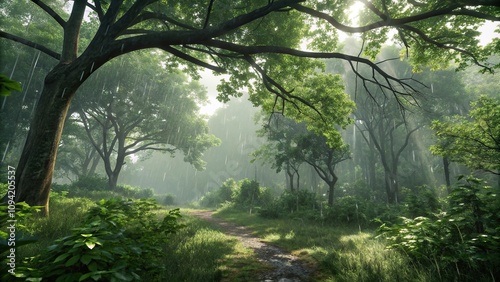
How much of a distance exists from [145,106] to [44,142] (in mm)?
18648

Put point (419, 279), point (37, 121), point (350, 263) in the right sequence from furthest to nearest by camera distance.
Answer: point (37, 121) → point (350, 263) → point (419, 279)

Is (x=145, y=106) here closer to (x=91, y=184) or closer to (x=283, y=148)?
(x=91, y=184)

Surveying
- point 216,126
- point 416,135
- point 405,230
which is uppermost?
point 216,126

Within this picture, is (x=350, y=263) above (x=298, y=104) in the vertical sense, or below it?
below

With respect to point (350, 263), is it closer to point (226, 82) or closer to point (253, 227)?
point (253, 227)

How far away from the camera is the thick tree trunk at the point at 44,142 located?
6.05 m

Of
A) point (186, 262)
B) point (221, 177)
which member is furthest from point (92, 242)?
point (221, 177)

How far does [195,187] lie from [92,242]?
226 ft

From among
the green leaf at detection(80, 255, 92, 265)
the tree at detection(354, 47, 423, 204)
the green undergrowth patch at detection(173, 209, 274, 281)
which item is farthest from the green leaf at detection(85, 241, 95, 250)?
the tree at detection(354, 47, 423, 204)

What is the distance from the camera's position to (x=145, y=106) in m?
23.8

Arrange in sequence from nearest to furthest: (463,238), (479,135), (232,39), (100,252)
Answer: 1. (100,252)
2. (463,238)
3. (479,135)
4. (232,39)

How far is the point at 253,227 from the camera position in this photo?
12.5 m

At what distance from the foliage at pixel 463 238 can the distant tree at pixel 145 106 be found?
20.7 m

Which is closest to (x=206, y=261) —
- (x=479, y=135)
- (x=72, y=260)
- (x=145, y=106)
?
(x=72, y=260)
